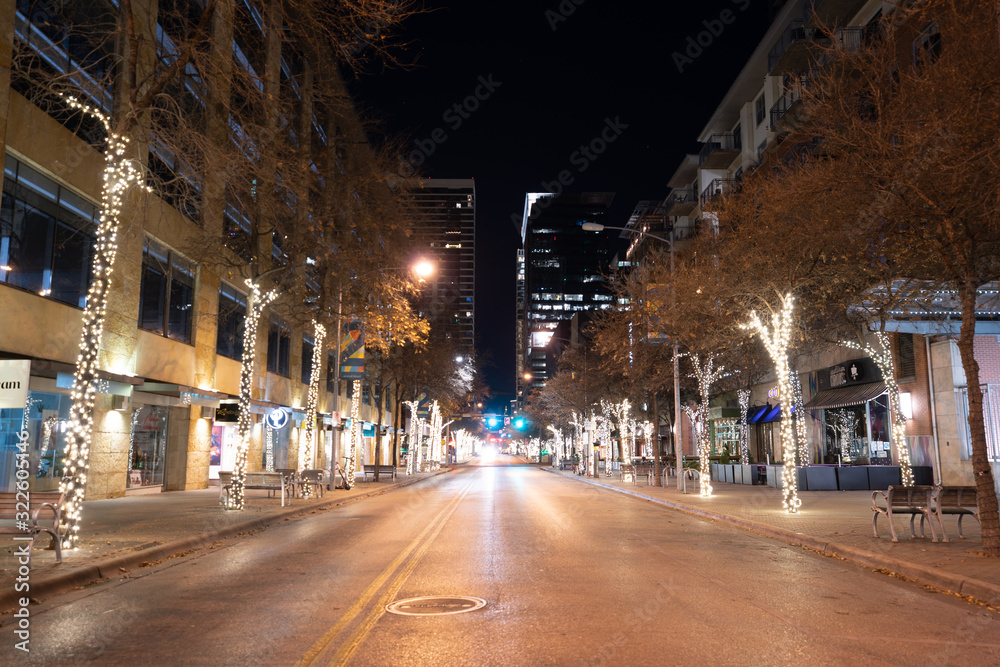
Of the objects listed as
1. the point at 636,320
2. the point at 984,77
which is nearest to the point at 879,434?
the point at 636,320

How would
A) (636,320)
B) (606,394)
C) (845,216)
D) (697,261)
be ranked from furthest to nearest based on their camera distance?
(606,394)
(636,320)
(697,261)
(845,216)

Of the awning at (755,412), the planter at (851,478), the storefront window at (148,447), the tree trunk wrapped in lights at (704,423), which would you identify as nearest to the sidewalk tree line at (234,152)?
the storefront window at (148,447)

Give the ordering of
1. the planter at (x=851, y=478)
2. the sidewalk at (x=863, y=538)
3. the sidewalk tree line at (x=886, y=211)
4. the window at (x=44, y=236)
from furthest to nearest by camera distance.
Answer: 1. the planter at (x=851, y=478)
2. the window at (x=44, y=236)
3. the sidewalk tree line at (x=886, y=211)
4. the sidewalk at (x=863, y=538)

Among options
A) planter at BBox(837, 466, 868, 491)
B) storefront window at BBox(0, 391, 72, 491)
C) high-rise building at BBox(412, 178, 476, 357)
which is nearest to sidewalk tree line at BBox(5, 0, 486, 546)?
storefront window at BBox(0, 391, 72, 491)

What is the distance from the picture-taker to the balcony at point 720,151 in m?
50.4

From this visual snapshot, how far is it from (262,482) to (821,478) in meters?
21.6

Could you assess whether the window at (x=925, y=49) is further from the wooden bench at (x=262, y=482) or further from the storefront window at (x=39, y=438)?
the storefront window at (x=39, y=438)

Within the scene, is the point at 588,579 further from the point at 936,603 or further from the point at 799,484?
the point at 799,484

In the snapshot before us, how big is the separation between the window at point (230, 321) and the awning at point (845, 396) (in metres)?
26.9

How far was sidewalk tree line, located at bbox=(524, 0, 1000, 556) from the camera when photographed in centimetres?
1191

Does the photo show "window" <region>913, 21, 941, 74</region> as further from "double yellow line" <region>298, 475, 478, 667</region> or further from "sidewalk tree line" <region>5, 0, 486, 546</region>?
"double yellow line" <region>298, 475, 478, 667</region>

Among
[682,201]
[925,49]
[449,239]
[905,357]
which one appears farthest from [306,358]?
[449,239]

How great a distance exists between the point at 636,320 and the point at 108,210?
21.4 metres

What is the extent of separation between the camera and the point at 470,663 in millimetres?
Result: 5852
